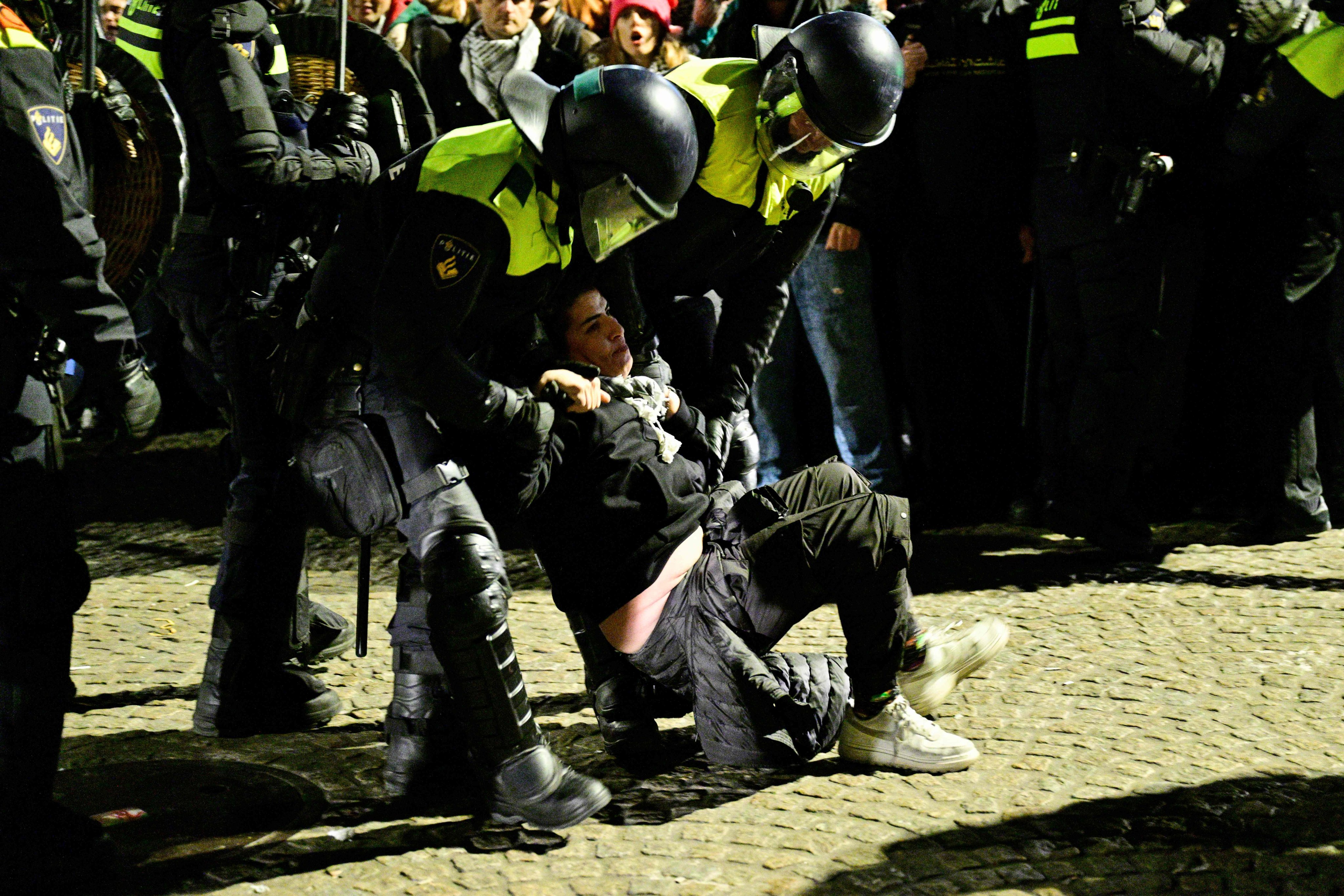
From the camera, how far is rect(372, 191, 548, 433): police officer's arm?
303 centimetres

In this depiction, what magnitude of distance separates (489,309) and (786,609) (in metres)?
1.04

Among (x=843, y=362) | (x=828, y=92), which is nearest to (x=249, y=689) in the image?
(x=828, y=92)

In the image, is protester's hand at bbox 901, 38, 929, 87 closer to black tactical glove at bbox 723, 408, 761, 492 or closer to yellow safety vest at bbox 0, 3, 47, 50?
black tactical glove at bbox 723, 408, 761, 492

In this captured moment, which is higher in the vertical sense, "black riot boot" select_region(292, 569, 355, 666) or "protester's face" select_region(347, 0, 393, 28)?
"protester's face" select_region(347, 0, 393, 28)

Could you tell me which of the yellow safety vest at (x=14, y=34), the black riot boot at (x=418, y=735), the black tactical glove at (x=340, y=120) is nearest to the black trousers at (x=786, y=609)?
the black riot boot at (x=418, y=735)

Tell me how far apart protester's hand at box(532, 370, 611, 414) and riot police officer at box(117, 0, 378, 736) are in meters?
0.83

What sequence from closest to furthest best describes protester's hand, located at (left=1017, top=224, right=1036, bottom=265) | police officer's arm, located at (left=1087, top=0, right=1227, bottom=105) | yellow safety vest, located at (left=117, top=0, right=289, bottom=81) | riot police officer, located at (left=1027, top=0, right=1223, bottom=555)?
yellow safety vest, located at (left=117, top=0, right=289, bottom=81) → police officer's arm, located at (left=1087, top=0, right=1227, bottom=105) → riot police officer, located at (left=1027, top=0, right=1223, bottom=555) → protester's hand, located at (left=1017, top=224, right=1036, bottom=265)

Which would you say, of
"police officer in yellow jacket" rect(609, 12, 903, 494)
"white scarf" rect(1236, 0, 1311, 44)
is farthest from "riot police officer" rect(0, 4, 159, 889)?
"white scarf" rect(1236, 0, 1311, 44)

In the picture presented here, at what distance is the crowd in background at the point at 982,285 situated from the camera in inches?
223

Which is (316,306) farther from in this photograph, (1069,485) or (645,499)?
(1069,485)

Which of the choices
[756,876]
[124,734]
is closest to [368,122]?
[124,734]

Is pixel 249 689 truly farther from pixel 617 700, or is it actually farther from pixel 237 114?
pixel 237 114

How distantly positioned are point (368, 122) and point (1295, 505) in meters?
3.82

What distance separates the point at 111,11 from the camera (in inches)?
183
